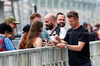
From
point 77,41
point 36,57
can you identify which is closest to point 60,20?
point 77,41

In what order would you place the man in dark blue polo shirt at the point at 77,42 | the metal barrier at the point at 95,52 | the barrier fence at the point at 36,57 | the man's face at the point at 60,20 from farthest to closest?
the metal barrier at the point at 95,52 < the man's face at the point at 60,20 < the man in dark blue polo shirt at the point at 77,42 < the barrier fence at the point at 36,57

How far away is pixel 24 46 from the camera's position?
4805mm

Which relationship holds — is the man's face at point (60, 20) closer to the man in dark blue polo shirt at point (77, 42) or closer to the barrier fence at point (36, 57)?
the barrier fence at point (36, 57)

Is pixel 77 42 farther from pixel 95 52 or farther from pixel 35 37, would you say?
pixel 95 52

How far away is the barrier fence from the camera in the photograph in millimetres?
3936

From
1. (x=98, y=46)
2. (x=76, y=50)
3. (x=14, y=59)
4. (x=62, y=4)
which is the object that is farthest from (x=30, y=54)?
(x=62, y=4)

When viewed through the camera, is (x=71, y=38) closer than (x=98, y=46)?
Yes

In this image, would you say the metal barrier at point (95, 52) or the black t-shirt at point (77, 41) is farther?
the metal barrier at point (95, 52)

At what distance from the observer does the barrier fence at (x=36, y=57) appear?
3.94 m

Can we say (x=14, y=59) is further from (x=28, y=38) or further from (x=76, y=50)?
(x=76, y=50)

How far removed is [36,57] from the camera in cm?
442

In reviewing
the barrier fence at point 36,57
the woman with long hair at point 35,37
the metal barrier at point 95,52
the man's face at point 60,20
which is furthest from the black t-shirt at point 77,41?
the metal barrier at point 95,52

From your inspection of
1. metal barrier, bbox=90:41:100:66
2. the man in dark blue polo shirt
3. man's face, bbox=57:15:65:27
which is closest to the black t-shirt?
the man in dark blue polo shirt

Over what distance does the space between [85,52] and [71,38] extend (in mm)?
364
